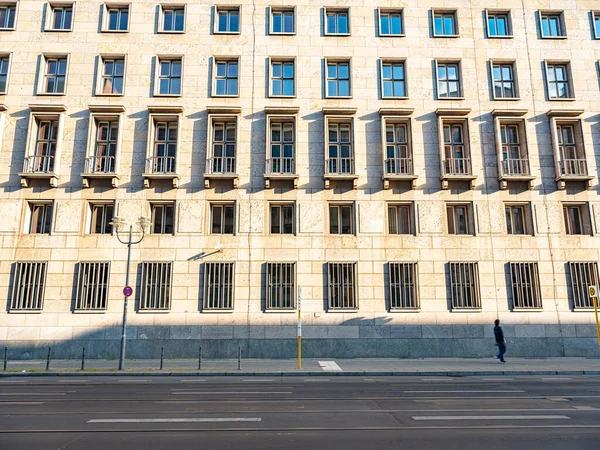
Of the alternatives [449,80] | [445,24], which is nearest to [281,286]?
[449,80]

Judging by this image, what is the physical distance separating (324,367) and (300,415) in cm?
916

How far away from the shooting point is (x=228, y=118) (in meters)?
23.7

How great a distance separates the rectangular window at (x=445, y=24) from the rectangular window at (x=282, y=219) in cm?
1462

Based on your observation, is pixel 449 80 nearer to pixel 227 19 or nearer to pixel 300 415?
pixel 227 19

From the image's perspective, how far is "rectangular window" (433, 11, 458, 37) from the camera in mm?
25487

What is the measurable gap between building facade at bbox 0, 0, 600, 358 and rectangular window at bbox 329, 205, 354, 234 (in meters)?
0.12

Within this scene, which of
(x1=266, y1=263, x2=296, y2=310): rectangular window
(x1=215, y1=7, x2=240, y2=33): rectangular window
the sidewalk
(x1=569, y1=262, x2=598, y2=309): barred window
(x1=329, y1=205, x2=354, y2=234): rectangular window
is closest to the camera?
the sidewalk

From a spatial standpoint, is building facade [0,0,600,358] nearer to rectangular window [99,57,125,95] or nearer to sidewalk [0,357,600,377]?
rectangular window [99,57,125,95]

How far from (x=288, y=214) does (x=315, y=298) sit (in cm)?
500

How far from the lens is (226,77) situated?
2456 centimetres

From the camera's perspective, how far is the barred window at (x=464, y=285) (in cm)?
2216

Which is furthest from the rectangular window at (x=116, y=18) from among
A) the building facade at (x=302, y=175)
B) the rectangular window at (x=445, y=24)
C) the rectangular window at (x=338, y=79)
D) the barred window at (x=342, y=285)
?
the barred window at (x=342, y=285)

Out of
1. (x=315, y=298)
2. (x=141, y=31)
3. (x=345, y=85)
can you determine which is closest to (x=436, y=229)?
(x=315, y=298)

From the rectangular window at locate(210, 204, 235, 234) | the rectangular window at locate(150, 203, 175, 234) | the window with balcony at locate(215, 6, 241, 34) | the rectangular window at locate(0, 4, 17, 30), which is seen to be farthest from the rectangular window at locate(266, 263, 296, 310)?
the rectangular window at locate(0, 4, 17, 30)
